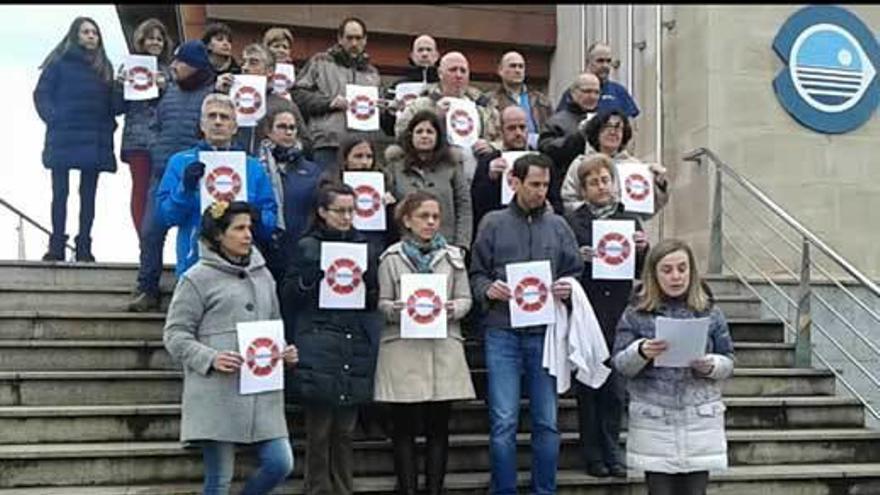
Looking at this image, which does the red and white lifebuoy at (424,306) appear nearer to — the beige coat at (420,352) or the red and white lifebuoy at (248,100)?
the beige coat at (420,352)

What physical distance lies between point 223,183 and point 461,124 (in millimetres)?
1679

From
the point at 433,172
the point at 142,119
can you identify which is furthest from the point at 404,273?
the point at 142,119

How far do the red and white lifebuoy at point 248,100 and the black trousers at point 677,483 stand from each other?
10.8 feet

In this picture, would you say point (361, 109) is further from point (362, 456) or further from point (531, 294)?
point (362, 456)

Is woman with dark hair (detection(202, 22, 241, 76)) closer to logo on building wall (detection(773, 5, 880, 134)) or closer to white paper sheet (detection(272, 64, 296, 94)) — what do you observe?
white paper sheet (detection(272, 64, 296, 94))

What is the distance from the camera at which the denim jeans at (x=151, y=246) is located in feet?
19.6

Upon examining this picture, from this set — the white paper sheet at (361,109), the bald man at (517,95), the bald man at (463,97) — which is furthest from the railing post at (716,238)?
the white paper sheet at (361,109)

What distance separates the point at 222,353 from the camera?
14.0 feet

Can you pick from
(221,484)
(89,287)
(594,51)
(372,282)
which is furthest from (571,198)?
(89,287)

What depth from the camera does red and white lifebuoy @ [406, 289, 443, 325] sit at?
4914mm

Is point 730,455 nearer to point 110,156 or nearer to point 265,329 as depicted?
point 265,329

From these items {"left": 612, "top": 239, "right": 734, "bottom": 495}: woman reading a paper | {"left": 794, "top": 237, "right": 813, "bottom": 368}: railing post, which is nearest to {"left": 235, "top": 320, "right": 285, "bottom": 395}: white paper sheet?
{"left": 612, "top": 239, "right": 734, "bottom": 495}: woman reading a paper

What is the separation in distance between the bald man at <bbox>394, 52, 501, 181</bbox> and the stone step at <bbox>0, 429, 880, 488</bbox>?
1.69m

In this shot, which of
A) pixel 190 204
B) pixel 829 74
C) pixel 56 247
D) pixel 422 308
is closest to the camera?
pixel 422 308
